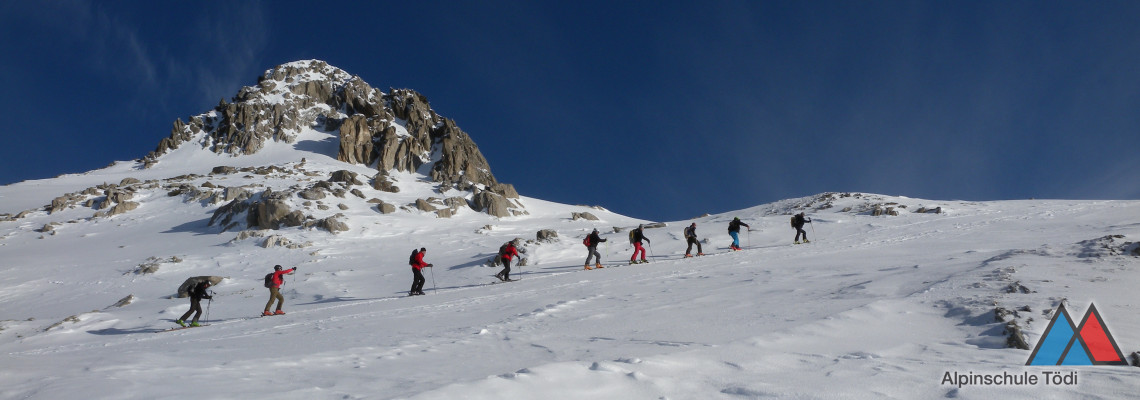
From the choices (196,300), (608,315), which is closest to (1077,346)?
(608,315)

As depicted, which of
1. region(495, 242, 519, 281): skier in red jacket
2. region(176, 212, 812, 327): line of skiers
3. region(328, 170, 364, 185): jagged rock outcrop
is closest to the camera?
region(176, 212, 812, 327): line of skiers

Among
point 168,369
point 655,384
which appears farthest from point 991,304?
point 168,369

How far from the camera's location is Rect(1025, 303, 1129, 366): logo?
5020mm

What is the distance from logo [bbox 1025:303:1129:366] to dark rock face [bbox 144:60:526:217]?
67.7 m

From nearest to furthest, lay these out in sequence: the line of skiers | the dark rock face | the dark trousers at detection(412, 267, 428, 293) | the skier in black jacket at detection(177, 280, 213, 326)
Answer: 1. the skier in black jacket at detection(177, 280, 213, 326)
2. the line of skiers
3. the dark trousers at detection(412, 267, 428, 293)
4. the dark rock face

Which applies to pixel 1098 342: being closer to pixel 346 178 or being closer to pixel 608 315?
pixel 608 315

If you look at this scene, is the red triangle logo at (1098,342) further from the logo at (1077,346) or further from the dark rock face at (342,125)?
the dark rock face at (342,125)

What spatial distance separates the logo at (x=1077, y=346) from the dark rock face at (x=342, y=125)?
67.7 m

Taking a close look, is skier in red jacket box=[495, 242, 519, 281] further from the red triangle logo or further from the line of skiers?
the red triangle logo

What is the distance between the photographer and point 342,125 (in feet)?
283

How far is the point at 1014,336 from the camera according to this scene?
19.3ft

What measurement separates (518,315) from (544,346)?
10.7 feet

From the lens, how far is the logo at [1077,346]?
502 cm

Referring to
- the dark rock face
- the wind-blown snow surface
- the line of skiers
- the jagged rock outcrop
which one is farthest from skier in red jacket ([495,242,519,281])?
the dark rock face
